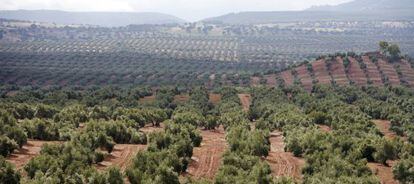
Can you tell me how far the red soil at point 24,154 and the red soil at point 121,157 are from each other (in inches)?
340

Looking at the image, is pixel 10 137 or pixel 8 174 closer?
pixel 8 174

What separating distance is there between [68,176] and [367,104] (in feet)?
337

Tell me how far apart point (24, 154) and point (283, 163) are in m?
33.1

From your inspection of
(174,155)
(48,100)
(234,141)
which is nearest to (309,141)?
(234,141)

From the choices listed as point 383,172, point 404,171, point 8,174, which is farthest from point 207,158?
point 8,174

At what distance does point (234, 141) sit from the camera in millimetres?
76375

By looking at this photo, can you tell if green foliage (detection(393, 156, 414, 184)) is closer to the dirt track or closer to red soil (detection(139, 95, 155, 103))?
the dirt track

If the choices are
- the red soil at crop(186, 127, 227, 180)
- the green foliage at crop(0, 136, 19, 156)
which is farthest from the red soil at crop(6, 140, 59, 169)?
the red soil at crop(186, 127, 227, 180)

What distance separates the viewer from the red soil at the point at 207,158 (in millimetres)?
66688

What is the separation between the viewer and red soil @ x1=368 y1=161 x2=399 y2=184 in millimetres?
64688

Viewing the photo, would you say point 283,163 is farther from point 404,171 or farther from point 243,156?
point 404,171

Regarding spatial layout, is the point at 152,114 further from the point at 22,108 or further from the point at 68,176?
the point at 68,176

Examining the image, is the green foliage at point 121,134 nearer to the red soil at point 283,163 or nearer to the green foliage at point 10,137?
the green foliage at point 10,137

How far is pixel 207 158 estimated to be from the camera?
2968 inches
